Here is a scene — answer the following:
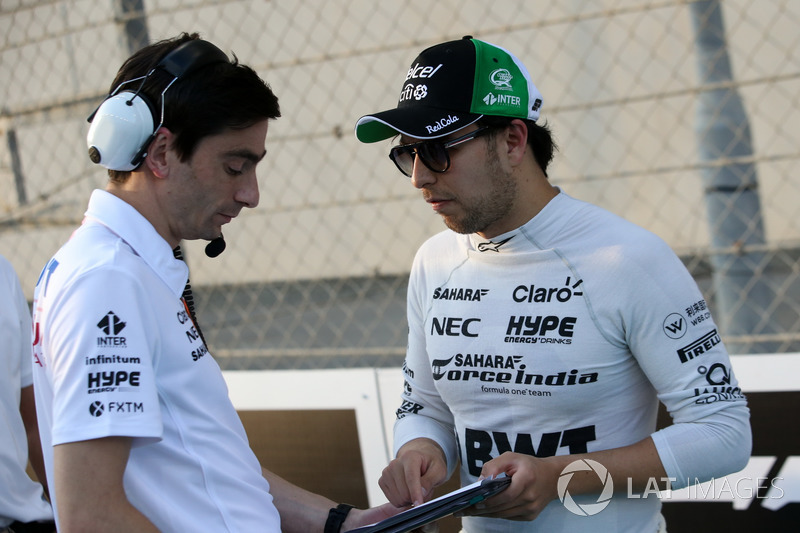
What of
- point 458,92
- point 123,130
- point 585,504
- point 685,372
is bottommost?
point 585,504

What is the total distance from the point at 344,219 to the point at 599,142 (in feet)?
5.56

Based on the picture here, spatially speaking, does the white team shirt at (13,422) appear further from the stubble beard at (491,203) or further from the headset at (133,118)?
the stubble beard at (491,203)

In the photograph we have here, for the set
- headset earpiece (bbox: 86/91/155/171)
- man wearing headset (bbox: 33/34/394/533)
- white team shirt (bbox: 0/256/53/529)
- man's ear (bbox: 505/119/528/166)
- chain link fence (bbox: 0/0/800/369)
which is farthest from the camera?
chain link fence (bbox: 0/0/800/369)

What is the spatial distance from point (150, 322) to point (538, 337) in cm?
73

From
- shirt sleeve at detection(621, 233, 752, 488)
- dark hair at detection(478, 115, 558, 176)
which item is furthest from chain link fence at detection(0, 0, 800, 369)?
shirt sleeve at detection(621, 233, 752, 488)

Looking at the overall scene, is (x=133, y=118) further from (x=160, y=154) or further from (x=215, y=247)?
(x=215, y=247)

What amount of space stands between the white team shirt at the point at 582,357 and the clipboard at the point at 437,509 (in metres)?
0.25

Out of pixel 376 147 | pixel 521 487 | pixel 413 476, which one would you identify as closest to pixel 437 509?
pixel 521 487

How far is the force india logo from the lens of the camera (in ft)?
4.92

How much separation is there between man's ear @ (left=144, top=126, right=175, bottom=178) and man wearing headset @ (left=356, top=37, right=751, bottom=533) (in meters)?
0.45

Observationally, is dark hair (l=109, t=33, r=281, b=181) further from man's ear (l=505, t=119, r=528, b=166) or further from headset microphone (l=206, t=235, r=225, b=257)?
man's ear (l=505, t=119, r=528, b=166)

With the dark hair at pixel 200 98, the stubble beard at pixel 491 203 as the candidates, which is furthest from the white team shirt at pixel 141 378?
the stubble beard at pixel 491 203

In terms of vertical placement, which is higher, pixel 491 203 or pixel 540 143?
Result: pixel 540 143

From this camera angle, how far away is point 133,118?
4.10ft
